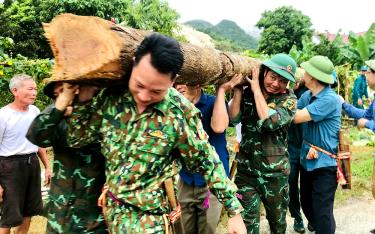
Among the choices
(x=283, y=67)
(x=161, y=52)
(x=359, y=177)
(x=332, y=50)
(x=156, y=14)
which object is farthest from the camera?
(x=156, y=14)

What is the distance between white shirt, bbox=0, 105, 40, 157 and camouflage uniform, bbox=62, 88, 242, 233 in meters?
2.25

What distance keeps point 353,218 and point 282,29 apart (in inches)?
1112

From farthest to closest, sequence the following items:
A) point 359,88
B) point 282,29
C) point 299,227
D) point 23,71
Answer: point 282,29, point 359,88, point 23,71, point 299,227

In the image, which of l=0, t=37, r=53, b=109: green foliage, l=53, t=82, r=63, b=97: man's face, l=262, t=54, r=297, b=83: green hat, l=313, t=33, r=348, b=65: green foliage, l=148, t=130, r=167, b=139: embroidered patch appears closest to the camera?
l=148, t=130, r=167, b=139: embroidered patch

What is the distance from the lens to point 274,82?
385 cm

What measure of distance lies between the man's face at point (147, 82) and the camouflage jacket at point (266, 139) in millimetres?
1819

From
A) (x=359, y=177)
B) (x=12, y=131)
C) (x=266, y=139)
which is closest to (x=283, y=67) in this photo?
(x=266, y=139)

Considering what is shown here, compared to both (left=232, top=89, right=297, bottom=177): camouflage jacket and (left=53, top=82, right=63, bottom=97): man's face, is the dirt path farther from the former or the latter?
(left=53, top=82, right=63, bottom=97): man's face

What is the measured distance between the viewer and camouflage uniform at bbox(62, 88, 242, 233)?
2.27 m

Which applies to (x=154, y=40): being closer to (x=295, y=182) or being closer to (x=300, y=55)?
(x=295, y=182)

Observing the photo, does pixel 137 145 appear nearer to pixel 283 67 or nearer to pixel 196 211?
pixel 196 211

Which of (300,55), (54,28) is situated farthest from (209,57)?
(300,55)

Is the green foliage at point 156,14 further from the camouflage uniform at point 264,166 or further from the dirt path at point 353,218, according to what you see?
the camouflage uniform at point 264,166

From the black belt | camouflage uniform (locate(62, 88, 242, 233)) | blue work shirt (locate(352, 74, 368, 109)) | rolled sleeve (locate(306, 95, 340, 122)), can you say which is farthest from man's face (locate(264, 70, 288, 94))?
blue work shirt (locate(352, 74, 368, 109))
